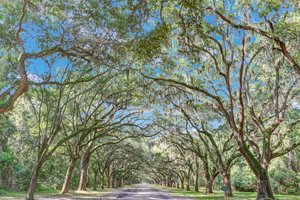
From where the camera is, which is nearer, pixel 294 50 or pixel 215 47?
pixel 294 50

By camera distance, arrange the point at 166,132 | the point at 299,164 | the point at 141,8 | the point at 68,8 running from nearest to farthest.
→ the point at 141,8 → the point at 68,8 → the point at 166,132 → the point at 299,164

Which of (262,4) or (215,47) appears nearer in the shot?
(262,4)

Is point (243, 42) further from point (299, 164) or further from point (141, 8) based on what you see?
point (299, 164)

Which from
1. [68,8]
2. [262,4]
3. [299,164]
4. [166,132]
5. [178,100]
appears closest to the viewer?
[262,4]

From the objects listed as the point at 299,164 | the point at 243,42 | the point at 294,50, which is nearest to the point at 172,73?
the point at 243,42

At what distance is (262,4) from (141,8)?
4.41 meters

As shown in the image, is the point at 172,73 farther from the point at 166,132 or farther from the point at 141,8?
the point at 166,132

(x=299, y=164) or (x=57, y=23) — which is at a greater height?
(x=57, y=23)

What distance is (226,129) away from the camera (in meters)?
28.8

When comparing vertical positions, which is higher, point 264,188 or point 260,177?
point 260,177

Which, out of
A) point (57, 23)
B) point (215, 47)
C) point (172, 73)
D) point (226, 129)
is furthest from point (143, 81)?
point (226, 129)

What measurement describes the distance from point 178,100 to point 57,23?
11172 millimetres

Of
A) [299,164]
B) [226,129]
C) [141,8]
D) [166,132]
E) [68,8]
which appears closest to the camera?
[141,8]

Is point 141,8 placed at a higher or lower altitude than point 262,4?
lower
